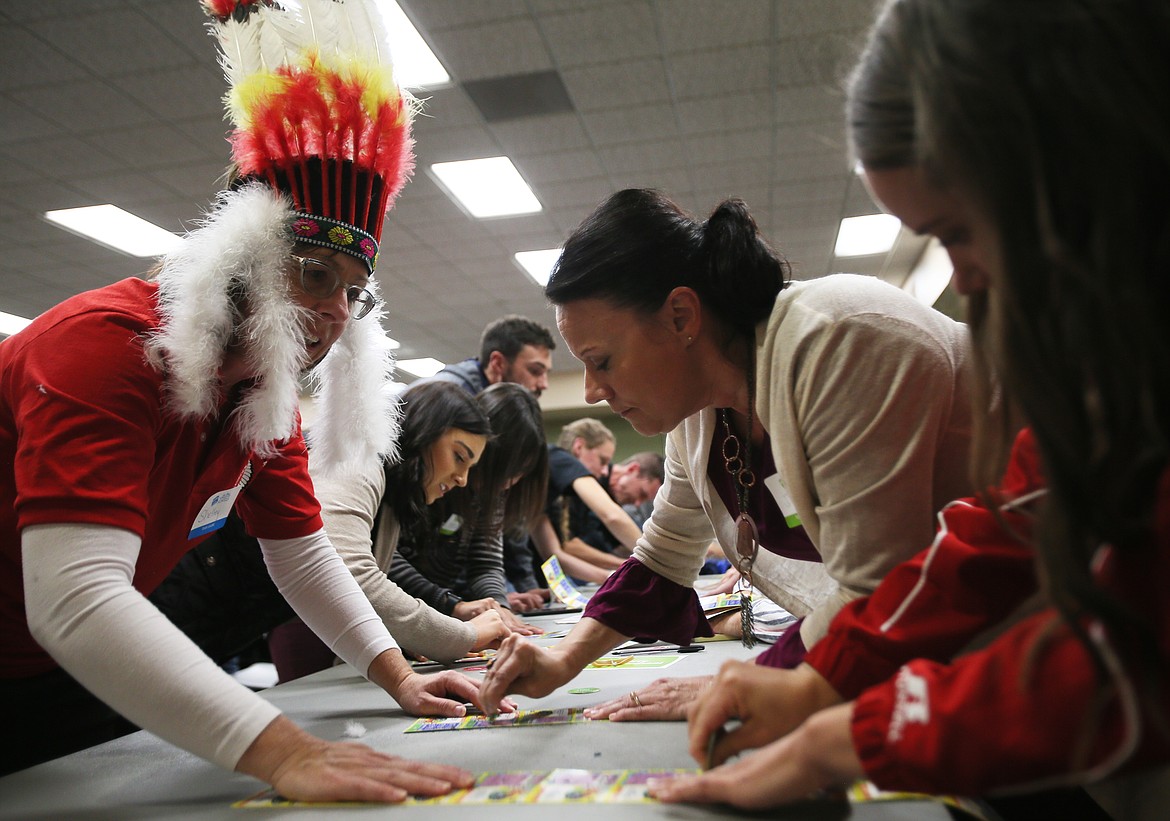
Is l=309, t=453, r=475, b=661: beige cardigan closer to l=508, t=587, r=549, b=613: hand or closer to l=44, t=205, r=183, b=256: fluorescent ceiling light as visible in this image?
l=508, t=587, r=549, b=613: hand

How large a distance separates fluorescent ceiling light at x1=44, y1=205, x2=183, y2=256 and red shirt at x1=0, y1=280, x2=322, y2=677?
14.8 ft

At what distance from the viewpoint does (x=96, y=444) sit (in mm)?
870

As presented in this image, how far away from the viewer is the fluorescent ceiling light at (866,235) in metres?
6.15

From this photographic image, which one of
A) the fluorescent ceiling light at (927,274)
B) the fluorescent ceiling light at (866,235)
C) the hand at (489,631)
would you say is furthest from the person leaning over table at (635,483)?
the hand at (489,631)

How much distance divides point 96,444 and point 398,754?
0.51 metres

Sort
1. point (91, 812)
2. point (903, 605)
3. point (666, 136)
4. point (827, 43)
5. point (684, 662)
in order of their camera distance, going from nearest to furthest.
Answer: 1. point (903, 605)
2. point (91, 812)
3. point (684, 662)
4. point (827, 43)
5. point (666, 136)

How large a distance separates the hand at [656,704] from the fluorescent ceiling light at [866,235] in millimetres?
5496

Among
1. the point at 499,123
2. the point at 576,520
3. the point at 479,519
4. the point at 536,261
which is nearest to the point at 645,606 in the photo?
the point at 479,519

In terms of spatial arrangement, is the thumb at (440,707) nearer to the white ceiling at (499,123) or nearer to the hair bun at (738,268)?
the hair bun at (738,268)

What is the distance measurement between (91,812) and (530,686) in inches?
21.6

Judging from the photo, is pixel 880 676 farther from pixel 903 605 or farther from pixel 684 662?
pixel 684 662

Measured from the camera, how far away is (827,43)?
3.57 meters

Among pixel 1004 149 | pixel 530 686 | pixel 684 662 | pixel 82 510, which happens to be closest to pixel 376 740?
pixel 530 686

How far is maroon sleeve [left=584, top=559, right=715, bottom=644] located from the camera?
1.34 metres
